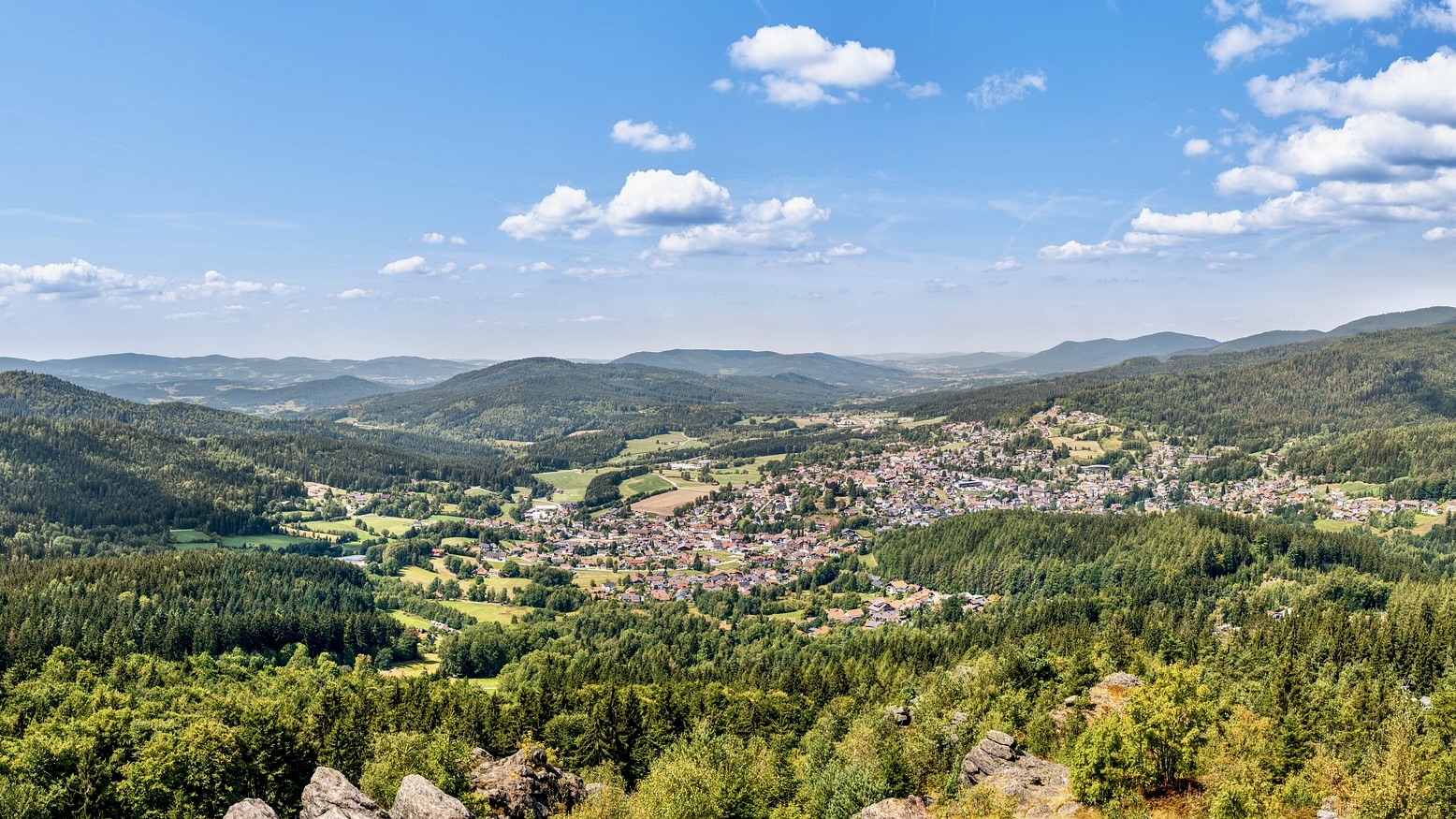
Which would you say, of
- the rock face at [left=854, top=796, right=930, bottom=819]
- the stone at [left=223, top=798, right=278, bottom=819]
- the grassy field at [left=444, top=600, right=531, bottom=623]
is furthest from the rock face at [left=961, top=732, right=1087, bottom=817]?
the grassy field at [left=444, top=600, right=531, bottom=623]

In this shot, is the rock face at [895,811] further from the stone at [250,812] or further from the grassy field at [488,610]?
the grassy field at [488,610]

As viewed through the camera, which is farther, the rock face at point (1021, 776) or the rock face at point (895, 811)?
the rock face at point (1021, 776)

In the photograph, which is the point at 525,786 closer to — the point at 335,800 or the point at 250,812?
the point at 335,800

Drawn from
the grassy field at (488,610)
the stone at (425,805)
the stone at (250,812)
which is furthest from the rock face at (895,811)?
the grassy field at (488,610)

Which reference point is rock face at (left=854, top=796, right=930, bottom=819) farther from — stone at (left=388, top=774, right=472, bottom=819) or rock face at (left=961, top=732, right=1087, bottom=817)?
stone at (left=388, top=774, right=472, bottom=819)

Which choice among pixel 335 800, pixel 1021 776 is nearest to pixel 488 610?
pixel 335 800

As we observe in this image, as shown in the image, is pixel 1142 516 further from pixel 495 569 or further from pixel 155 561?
pixel 155 561
